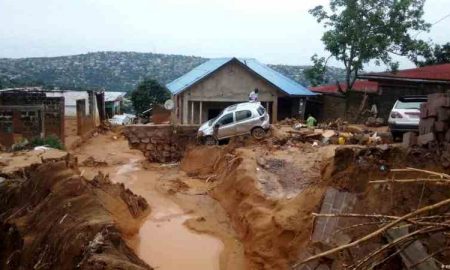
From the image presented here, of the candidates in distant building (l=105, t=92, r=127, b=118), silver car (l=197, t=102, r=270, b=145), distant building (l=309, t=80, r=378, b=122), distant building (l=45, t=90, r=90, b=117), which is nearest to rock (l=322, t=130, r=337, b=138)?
silver car (l=197, t=102, r=270, b=145)

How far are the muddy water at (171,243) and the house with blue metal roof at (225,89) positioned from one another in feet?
37.9

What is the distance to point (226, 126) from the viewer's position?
1848cm

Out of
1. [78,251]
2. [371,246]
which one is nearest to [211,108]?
[78,251]

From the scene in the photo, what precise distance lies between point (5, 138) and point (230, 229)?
12.3 metres

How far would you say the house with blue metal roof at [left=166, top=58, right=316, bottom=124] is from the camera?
83.0 feet

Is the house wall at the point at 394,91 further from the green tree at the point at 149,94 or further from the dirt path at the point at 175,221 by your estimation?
the green tree at the point at 149,94

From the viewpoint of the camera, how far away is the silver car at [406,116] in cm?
1324

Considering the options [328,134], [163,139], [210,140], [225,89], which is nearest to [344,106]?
[225,89]

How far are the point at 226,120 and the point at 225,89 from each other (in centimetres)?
738

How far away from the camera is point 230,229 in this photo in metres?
12.1

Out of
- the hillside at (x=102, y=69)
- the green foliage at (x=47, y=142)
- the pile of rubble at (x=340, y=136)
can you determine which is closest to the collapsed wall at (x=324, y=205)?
the pile of rubble at (x=340, y=136)

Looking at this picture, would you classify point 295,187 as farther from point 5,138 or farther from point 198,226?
point 5,138

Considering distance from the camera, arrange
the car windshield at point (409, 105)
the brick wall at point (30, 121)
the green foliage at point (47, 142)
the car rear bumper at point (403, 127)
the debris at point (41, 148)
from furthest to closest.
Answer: the brick wall at point (30, 121), the green foliage at point (47, 142), the debris at point (41, 148), the car windshield at point (409, 105), the car rear bumper at point (403, 127)

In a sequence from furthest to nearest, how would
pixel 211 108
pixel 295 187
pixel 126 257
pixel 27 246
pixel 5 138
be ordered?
1. pixel 211 108
2. pixel 5 138
3. pixel 295 187
4. pixel 27 246
5. pixel 126 257
